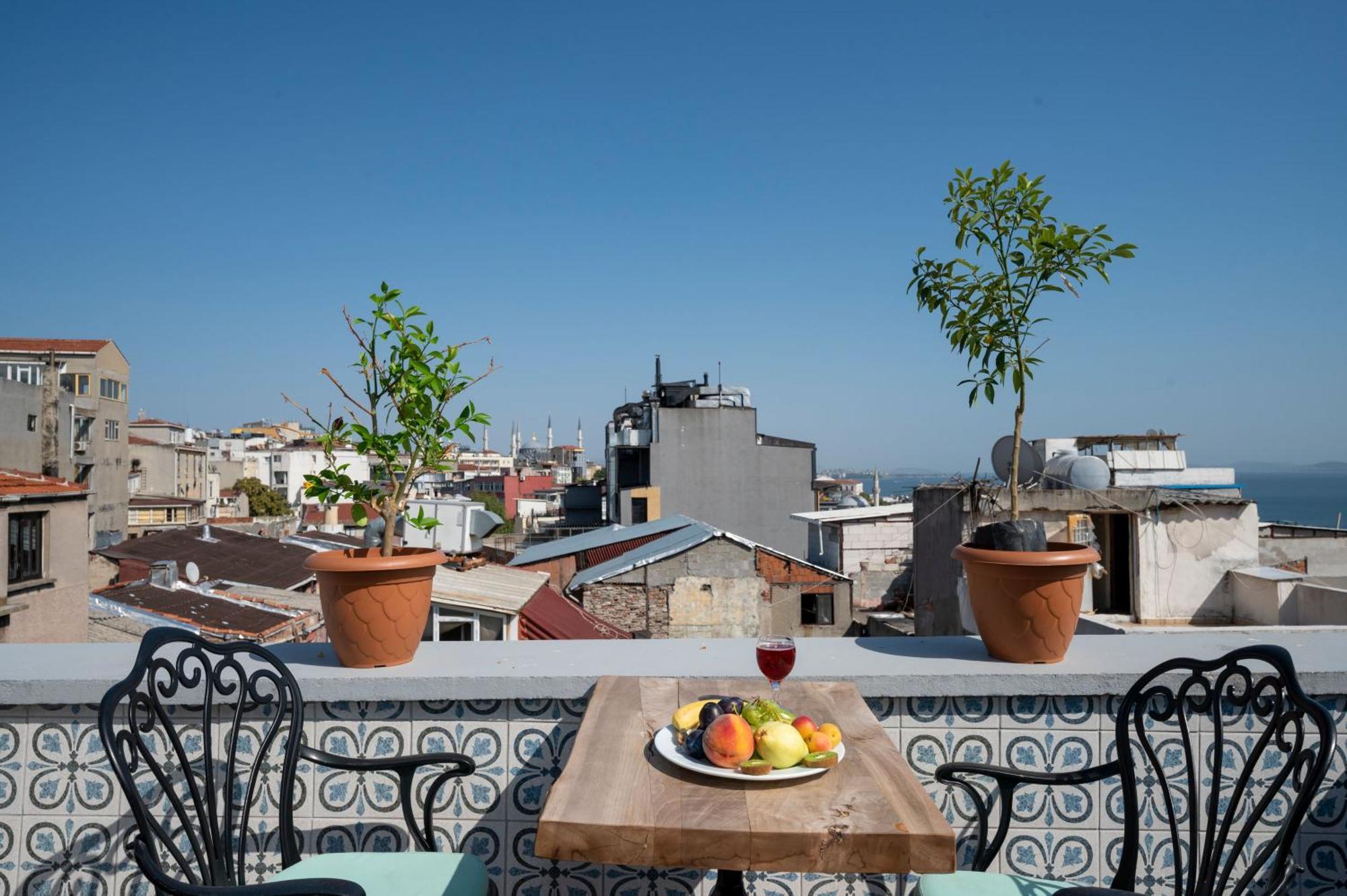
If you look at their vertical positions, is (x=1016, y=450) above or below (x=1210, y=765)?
above

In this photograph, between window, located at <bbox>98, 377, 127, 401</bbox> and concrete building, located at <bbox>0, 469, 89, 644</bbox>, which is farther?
window, located at <bbox>98, 377, 127, 401</bbox>

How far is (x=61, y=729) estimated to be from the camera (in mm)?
2416

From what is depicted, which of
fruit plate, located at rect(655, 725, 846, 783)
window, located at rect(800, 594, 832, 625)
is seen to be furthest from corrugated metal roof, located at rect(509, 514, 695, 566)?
fruit plate, located at rect(655, 725, 846, 783)

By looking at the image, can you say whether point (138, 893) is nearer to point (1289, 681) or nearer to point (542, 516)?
point (1289, 681)

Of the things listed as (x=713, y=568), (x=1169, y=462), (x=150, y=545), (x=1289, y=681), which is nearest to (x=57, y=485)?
(x=150, y=545)

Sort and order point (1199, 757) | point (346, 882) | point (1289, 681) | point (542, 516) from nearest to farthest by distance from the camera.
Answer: point (346, 882)
point (1289, 681)
point (1199, 757)
point (542, 516)

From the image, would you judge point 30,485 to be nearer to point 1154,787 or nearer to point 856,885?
point 856,885

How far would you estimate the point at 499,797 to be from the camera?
2.42 metres

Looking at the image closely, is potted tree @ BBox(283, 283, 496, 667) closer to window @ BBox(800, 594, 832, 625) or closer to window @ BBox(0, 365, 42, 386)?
window @ BBox(800, 594, 832, 625)

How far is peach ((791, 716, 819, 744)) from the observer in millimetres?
1695

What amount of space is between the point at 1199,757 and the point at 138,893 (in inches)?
123

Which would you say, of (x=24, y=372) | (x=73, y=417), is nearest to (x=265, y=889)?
(x=73, y=417)

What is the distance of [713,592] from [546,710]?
1421 cm

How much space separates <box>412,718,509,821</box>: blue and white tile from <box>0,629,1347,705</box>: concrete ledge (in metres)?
0.13
